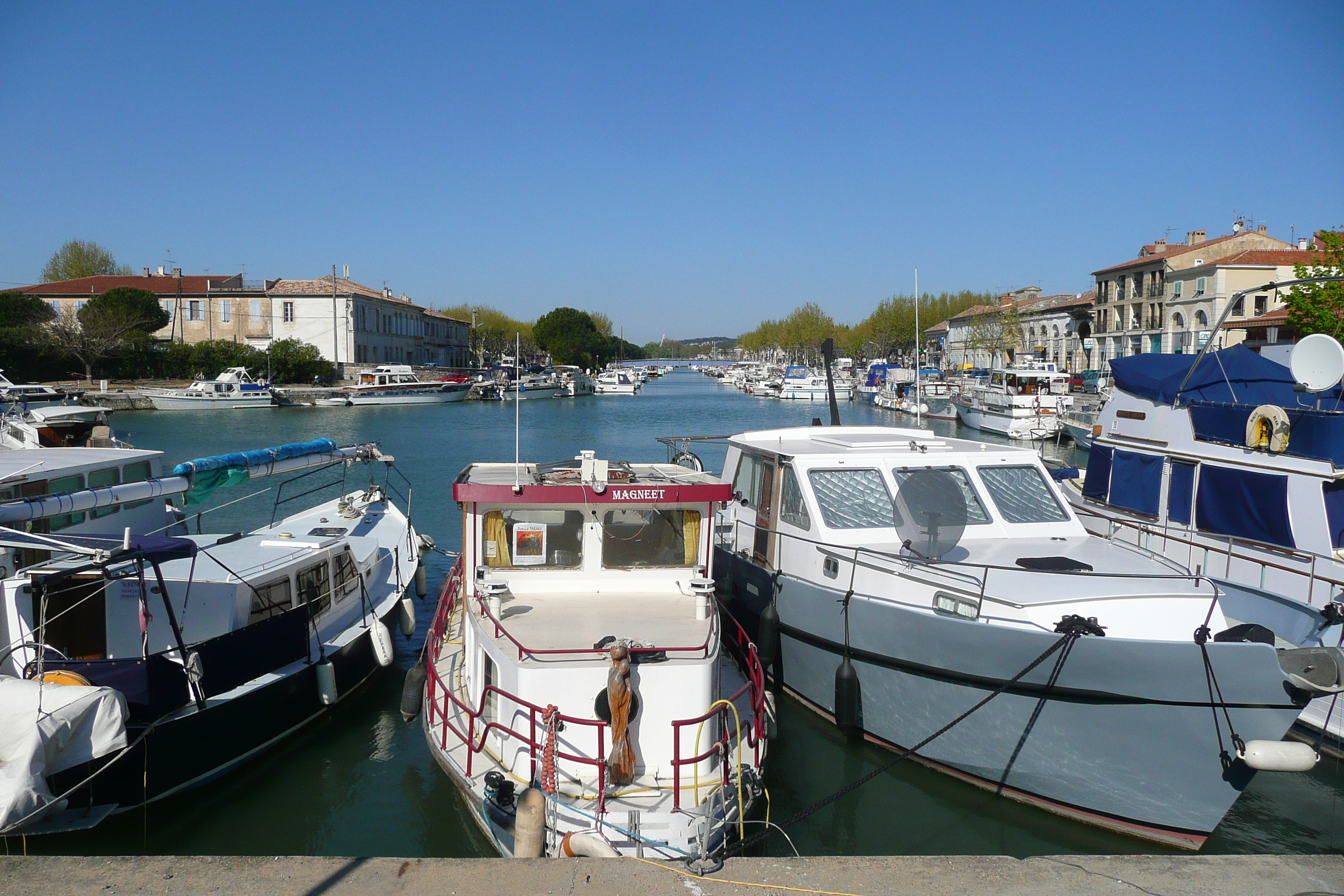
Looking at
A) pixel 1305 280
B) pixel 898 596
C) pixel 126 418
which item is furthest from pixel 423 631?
pixel 126 418

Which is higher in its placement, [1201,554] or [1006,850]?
[1201,554]

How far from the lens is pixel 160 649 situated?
9.78m

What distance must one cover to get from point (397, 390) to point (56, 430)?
52970 millimetres

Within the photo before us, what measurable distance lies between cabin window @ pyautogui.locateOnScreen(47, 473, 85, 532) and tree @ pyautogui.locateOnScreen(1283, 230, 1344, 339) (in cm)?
2599

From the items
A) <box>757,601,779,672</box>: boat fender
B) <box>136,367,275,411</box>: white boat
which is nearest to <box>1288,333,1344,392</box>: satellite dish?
<box>757,601,779,672</box>: boat fender

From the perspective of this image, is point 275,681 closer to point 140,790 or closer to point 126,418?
point 140,790

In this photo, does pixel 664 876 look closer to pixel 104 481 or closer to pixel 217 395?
pixel 104 481

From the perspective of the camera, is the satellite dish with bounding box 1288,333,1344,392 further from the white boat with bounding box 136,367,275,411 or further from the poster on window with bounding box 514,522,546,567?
the white boat with bounding box 136,367,275,411

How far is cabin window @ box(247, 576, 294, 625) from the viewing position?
34.5ft

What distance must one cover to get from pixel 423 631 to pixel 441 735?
303 inches

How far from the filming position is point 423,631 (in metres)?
15.5

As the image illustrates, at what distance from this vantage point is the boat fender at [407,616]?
13.4 metres

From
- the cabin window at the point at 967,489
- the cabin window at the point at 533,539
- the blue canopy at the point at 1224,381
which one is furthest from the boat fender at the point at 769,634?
the blue canopy at the point at 1224,381

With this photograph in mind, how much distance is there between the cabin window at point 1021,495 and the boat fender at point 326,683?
8248 millimetres
